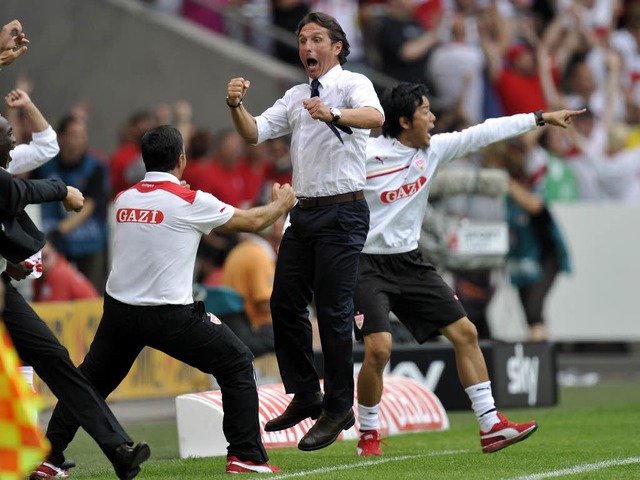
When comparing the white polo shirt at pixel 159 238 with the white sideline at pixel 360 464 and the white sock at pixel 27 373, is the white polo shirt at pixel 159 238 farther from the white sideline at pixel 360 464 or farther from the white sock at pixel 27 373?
the white sideline at pixel 360 464

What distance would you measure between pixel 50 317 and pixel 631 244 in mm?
8137

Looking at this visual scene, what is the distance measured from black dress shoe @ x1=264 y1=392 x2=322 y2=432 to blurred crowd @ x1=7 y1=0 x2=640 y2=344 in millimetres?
5863

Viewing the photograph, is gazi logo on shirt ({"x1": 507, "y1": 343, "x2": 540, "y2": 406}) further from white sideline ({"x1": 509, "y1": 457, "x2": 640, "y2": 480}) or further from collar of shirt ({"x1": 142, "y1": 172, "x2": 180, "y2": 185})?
collar of shirt ({"x1": 142, "y1": 172, "x2": 180, "y2": 185})

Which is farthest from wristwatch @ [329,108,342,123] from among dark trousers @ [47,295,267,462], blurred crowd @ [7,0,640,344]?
blurred crowd @ [7,0,640,344]

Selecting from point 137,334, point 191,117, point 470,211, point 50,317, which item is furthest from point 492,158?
point 137,334

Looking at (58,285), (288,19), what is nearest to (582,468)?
(58,285)

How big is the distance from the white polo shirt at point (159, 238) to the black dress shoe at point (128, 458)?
0.84 metres

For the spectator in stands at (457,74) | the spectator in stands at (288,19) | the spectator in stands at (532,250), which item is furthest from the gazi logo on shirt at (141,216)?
the spectator in stands at (457,74)

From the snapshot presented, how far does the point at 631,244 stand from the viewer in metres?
18.5

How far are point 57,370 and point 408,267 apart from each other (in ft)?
8.82

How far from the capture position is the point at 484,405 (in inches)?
370

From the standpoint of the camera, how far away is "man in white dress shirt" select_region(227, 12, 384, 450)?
337 inches

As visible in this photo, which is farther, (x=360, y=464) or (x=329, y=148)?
(x=360, y=464)

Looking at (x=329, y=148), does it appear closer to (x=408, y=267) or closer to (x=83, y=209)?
(x=408, y=267)
